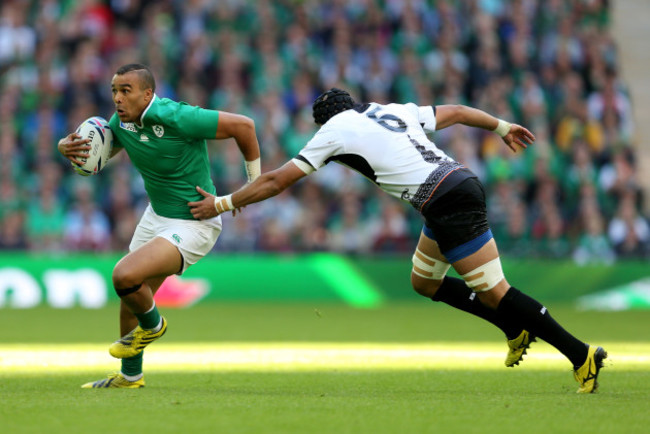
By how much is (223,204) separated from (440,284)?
1.83 metres

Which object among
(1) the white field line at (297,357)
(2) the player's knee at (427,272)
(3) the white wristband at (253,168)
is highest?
(3) the white wristband at (253,168)

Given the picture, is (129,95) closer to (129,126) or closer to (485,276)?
(129,126)

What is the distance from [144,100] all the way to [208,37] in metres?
13.7

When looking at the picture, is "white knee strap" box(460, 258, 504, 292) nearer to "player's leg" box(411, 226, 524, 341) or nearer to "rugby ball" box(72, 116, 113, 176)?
"player's leg" box(411, 226, 524, 341)

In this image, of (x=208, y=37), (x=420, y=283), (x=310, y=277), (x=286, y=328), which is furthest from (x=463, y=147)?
(x=420, y=283)

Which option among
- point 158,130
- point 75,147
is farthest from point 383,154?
point 75,147

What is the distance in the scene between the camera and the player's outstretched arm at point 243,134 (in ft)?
25.6

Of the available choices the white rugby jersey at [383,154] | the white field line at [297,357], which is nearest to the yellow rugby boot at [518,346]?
the white field line at [297,357]

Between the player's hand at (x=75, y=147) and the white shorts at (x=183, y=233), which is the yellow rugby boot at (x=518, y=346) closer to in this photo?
the white shorts at (x=183, y=233)

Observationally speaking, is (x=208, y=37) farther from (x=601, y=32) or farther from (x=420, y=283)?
(x=420, y=283)

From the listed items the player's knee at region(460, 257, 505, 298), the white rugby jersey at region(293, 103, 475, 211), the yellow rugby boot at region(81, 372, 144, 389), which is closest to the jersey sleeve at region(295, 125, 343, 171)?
the white rugby jersey at region(293, 103, 475, 211)

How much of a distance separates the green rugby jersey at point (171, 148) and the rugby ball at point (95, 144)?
0.09 m

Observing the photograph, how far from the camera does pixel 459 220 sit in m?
7.40

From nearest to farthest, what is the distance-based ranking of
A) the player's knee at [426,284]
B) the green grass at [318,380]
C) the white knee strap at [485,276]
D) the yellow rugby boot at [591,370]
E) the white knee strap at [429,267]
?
the green grass at [318,380] < the yellow rugby boot at [591,370] < the white knee strap at [485,276] < the white knee strap at [429,267] < the player's knee at [426,284]
